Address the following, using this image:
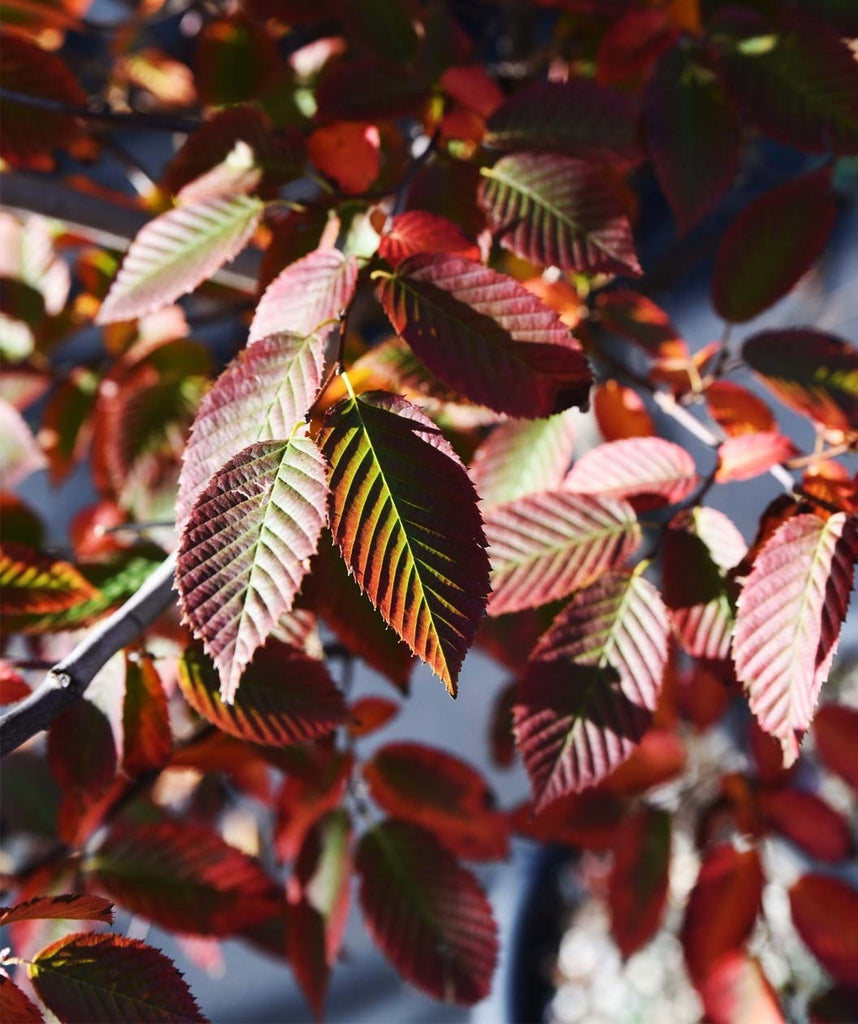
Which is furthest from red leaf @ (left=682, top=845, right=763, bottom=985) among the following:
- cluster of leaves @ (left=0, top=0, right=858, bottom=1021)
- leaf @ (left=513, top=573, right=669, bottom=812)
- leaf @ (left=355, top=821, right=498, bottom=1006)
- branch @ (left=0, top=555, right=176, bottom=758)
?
branch @ (left=0, top=555, right=176, bottom=758)

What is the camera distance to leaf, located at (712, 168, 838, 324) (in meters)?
0.70

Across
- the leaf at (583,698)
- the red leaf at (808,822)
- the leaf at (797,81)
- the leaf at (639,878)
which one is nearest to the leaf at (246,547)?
the leaf at (583,698)

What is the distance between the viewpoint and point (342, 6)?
67 centimetres

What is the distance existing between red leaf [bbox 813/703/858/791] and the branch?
71 centimetres

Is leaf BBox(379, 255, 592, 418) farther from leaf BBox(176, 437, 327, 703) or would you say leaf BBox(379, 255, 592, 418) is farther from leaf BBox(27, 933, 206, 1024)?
leaf BBox(27, 933, 206, 1024)

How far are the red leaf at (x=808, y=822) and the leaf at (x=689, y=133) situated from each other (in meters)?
0.61

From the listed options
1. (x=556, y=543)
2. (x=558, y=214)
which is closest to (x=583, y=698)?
(x=556, y=543)

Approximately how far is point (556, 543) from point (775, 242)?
327mm

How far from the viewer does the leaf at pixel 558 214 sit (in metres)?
0.58

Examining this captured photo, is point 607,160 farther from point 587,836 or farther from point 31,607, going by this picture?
point 587,836

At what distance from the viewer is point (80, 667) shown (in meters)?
0.49

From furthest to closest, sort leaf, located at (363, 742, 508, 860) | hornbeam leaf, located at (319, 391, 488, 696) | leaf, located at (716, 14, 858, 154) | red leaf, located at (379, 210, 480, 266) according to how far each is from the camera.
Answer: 1. leaf, located at (363, 742, 508, 860)
2. leaf, located at (716, 14, 858, 154)
3. red leaf, located at (379, 210, 480, 266)
4. hornbeam leaf, located at (319, 391, 488, 696)

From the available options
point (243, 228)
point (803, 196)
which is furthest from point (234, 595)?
point (803, 196)

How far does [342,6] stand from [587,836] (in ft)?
2.61
